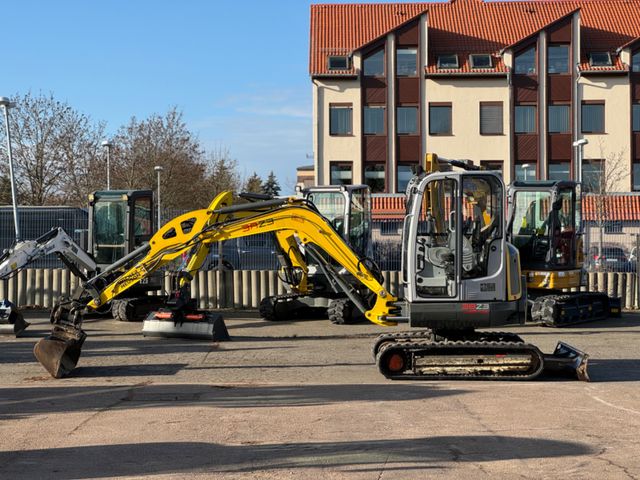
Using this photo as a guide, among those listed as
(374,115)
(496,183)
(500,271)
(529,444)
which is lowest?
(529,444)

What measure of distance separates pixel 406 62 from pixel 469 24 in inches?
187

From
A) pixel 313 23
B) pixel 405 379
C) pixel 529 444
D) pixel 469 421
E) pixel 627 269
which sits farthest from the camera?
pixel 313 23

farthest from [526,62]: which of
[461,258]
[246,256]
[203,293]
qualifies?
[461,258]

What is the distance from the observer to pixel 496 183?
489 inches

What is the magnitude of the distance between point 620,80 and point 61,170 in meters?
27.1

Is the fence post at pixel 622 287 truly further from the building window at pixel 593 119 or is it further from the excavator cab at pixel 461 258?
the building window at pixel 593 119

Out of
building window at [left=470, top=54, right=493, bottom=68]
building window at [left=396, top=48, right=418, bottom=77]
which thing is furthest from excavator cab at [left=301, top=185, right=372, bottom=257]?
building window at [left=470, top=54, right=493, bottom=68]

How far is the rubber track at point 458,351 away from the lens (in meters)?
12.2

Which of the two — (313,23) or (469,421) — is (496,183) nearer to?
(469,421)

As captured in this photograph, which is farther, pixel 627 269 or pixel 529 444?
pixel 627 269

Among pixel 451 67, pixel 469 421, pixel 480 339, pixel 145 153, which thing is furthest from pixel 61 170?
pixel 469 421

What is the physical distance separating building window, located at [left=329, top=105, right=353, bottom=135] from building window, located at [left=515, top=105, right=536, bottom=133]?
809cm

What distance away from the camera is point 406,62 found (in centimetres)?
4419

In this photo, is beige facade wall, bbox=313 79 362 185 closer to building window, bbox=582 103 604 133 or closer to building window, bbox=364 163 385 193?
building window, bbox=364 163 385 193
